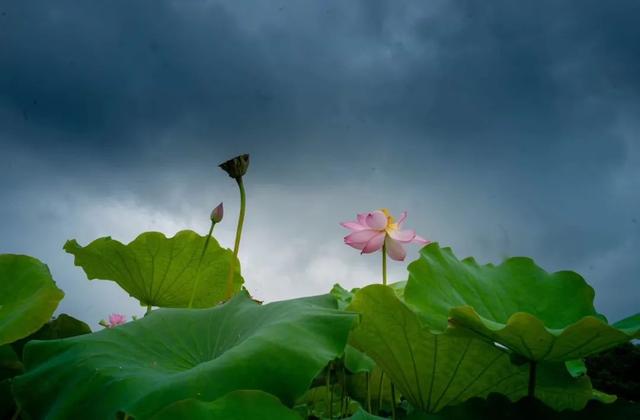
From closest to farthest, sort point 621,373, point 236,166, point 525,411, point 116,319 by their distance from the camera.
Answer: point 525,411, point 236,166, point 116,319, point 621,373

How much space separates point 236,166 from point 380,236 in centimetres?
41

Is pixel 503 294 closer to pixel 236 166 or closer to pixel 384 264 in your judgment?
pixel 384 264

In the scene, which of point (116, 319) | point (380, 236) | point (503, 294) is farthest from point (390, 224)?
point (116, 319)

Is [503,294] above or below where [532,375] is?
above

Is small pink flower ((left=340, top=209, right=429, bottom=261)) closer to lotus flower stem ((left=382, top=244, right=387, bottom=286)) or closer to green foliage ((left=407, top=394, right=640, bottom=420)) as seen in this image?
lotus flower stem ((left=382, top=244, right=387, bottom=286))

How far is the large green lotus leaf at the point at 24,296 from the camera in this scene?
3.89 feet

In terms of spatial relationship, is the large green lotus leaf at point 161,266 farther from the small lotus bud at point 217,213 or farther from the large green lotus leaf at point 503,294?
the large green lotus leaf at point 503,294

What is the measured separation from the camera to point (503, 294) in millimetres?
1317

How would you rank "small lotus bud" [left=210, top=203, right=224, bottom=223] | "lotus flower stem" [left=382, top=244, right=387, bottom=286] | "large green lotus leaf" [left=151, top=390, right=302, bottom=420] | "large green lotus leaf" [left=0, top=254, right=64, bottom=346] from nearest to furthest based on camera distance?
"large green lotus leaf" [left=151, top=390, right=302, bottom=420] < "large green lotus leaf" [left=0, top=254, right=64, bottom=346] < "lotus flower stem" [left=382, top=244, right=387, bottom=286] < "small lotus bud" [left=210, top=203, right=224, bottom=223]

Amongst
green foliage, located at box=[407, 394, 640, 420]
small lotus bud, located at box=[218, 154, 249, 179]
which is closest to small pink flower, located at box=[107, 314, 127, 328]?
small lotus bud, located at box=[218, 154, 249, 179]

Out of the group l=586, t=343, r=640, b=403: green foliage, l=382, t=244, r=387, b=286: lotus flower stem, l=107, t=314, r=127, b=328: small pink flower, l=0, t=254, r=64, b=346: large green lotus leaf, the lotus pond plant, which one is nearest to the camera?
the lotus pond plant

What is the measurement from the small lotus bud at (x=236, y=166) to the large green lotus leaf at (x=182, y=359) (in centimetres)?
41

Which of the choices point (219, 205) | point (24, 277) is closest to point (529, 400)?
point (219, 205)

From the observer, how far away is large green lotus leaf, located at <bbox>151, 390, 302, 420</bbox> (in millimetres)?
751
